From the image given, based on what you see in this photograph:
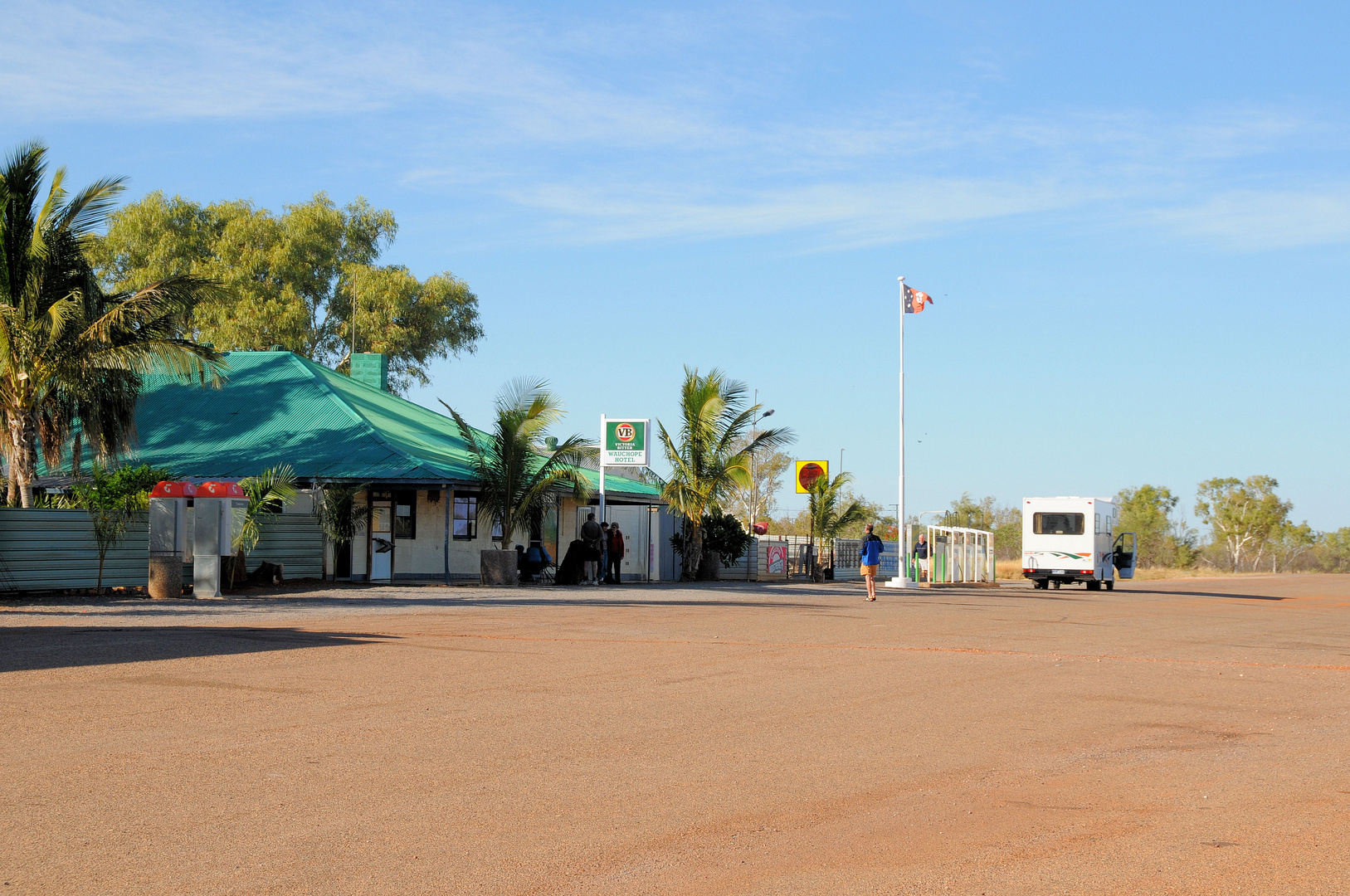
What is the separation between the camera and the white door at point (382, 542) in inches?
1123

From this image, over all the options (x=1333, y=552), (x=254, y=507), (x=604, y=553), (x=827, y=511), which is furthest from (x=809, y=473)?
(x=1333, y=552)

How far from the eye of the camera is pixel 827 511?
128 ft

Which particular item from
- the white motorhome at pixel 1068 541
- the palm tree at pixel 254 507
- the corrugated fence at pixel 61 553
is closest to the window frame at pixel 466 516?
the palm tree at pixel 254 507

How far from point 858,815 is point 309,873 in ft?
8.36

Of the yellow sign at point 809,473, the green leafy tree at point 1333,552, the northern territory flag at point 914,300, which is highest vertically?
the northern territory flag at point 914,300

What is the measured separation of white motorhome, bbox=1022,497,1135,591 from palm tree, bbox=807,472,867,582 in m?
5.30

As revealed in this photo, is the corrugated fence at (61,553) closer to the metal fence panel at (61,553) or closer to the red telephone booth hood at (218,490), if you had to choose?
the metal fence panel at (61,553)

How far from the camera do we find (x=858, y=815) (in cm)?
A: 599

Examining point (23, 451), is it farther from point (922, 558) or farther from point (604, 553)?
point (922, 558)

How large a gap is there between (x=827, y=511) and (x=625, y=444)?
993 cm

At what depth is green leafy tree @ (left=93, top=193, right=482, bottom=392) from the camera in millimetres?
47031

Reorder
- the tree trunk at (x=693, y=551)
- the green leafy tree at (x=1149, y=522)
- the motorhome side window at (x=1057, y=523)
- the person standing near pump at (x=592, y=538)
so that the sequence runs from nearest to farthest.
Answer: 1. the person standing near pump at (x=592, y=538)
2. the tree trunk at (x=693, y=551)
3. the motorhome side window at (x=1057, y=523)
4. the green leafy tree at (x=1149, y=522)

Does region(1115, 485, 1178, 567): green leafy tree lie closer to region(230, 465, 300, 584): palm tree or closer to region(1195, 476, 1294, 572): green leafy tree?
region(1195, 476, 1294, 572): green leafy tree

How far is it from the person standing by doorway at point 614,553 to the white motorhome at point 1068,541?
14704 millimetres
